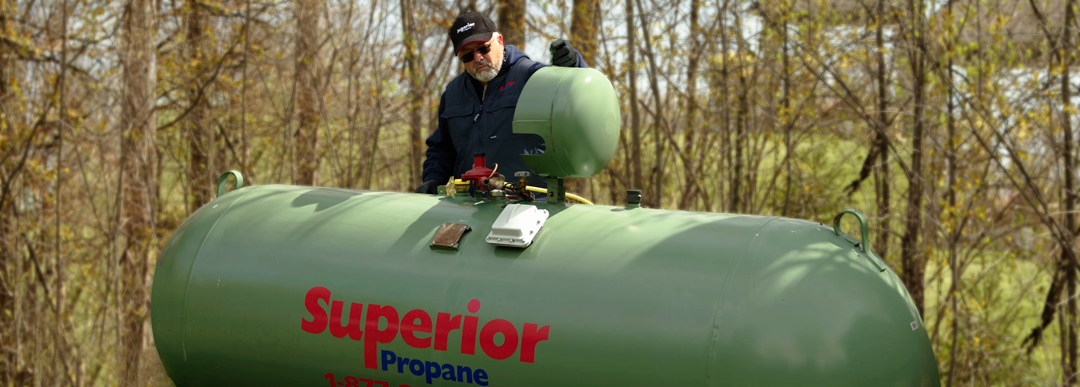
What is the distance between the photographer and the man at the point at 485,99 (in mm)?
3555

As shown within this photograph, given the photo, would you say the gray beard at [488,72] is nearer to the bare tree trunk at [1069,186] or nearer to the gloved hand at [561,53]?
the gloved hand at [561,53]

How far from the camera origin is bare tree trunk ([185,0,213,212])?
324 inches

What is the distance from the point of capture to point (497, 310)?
103 inches

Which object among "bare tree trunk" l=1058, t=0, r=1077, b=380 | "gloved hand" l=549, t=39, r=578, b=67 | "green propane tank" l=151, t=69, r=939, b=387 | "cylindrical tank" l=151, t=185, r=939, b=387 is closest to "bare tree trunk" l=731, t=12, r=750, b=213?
"bare tree trunk" l=1058, t=0, r=1077, b=380

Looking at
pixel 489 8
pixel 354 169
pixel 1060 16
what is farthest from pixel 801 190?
pixel 354 169

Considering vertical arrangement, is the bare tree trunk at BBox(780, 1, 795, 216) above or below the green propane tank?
above

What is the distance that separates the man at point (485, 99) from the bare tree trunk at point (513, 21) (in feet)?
12.1

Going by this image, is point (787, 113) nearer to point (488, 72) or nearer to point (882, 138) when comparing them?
point (882, 138)

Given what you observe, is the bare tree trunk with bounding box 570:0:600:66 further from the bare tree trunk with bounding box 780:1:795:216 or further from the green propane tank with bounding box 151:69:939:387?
the green propane tank with bounding box 151:69:939:387

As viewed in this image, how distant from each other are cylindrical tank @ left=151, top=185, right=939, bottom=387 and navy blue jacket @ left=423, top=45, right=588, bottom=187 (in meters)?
0.46

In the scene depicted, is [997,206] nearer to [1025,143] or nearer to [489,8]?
[1025,143]

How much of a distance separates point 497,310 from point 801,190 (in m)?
4.72

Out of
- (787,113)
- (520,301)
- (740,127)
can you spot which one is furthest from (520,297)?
(740,127)

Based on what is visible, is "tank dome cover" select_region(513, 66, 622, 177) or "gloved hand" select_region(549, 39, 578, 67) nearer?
"tank dome cover" select_region(513, 66, 622, 177)
